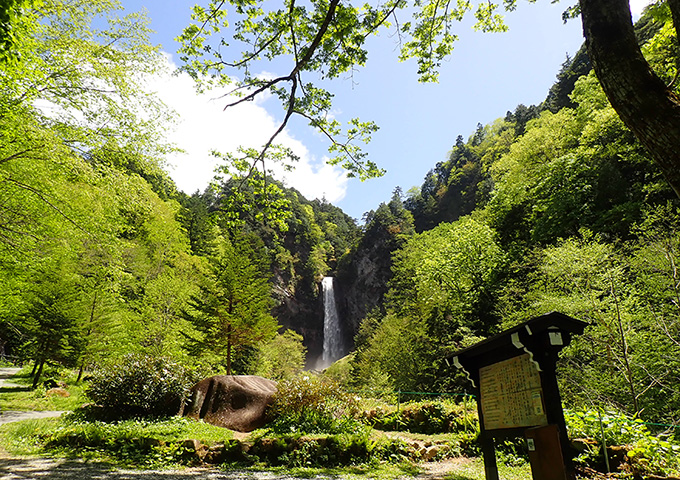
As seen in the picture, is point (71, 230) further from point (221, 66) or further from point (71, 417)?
point (221, 66)

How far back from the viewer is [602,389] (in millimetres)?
8422

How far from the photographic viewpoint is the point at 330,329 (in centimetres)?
4778

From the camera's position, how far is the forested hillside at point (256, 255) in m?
8.00

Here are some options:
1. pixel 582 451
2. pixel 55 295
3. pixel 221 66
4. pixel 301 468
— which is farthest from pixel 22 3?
Answer: pixel 55 295

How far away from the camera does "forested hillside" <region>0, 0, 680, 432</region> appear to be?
8.00m

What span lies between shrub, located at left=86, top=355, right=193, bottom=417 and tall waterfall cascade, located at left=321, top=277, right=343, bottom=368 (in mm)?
35833

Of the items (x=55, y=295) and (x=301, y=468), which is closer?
(x=301, y=468)

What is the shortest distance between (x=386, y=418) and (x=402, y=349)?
8147 mm

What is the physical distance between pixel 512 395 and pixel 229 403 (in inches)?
335

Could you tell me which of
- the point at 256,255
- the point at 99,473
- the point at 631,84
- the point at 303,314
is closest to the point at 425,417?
the point at 99,473

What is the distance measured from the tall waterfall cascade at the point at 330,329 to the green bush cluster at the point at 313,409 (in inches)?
1420

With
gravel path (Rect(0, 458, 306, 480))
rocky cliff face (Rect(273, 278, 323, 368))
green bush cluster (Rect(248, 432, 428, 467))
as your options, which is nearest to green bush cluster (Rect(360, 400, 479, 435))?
green bush cluster (Rect(248, 432, 428, 467))

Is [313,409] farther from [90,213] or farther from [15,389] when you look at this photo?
[15,389]

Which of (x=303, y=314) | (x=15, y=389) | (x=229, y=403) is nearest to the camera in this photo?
(x=229, y=403)
